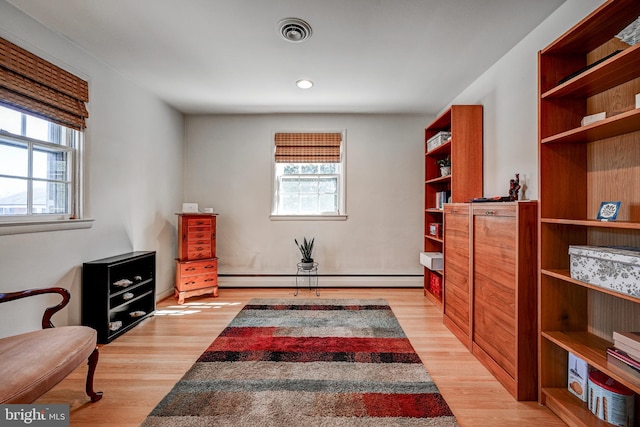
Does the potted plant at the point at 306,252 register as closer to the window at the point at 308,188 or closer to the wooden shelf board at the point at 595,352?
the window at the point at 308,188

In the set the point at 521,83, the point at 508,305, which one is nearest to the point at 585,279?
the point at 508,305

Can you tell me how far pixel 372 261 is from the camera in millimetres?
4422

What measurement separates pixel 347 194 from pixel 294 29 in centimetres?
252

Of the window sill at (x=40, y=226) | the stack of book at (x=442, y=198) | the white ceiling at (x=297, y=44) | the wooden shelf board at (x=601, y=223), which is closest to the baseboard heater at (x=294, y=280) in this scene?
the stack of book at (x=442, y=198)

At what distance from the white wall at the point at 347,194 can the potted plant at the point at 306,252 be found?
11cm

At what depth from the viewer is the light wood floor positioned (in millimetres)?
1703

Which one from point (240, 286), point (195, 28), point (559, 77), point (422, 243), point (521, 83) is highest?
point (195, 28)

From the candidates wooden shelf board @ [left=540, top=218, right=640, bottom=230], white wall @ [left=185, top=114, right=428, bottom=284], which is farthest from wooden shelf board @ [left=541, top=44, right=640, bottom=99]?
white wall @ [left=185, top=114, right=428, bottom=284]

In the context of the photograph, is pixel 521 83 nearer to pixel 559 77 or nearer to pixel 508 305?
pixel 559 77

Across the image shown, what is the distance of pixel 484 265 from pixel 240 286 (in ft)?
10.9

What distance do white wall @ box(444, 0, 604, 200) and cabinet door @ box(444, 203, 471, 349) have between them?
451 mm

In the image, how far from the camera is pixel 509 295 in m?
1.94

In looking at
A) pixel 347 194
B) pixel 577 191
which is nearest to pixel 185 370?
pixel 577 191

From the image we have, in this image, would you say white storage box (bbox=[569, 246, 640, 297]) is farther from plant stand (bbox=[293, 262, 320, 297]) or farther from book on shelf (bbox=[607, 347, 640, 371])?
plant stand (bbox=[293, 262, 320, 297])
